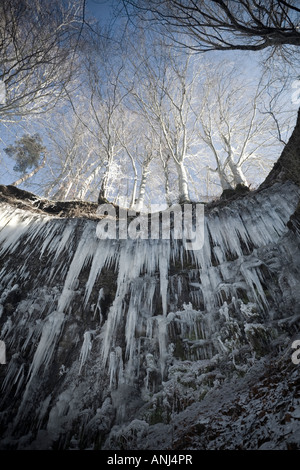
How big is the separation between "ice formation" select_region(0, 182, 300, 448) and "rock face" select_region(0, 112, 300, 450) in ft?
0.08

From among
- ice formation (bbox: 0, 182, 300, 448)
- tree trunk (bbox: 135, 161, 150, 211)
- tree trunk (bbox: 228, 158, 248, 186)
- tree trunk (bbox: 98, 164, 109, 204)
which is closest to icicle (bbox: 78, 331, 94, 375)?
ice formation (bbox: 0, 182, 300, 448)

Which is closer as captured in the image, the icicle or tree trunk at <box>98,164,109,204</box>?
the icicle

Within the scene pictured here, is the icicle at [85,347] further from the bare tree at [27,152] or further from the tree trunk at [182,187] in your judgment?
the bare tree at [27,152]

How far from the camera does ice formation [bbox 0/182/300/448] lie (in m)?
3.96

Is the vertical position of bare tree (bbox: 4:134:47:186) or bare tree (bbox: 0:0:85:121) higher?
bare tree (bbox: 4:134:47:186)

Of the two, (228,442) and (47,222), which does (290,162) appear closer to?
(228,442)

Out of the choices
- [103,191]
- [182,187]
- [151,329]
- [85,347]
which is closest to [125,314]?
[151,329]

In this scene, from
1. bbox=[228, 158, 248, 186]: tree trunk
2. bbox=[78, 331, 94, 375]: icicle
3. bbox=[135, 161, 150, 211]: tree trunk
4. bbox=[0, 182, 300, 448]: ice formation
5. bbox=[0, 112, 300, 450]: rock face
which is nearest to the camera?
bbox=[0, 112, 300, 450]: rock face

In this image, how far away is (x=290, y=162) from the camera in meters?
5.08

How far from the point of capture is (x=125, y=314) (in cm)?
527

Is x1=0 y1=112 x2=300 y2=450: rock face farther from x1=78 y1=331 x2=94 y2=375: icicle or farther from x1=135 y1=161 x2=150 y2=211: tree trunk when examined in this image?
x1=135 y1=161 x2=150 y2=211: tree trunk

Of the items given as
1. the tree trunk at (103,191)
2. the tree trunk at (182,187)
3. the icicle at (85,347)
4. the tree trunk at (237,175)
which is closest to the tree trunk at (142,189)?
the tree trunk at (103,191)

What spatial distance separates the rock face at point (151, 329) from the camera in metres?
3.47

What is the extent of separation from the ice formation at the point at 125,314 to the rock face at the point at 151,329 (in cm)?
2
